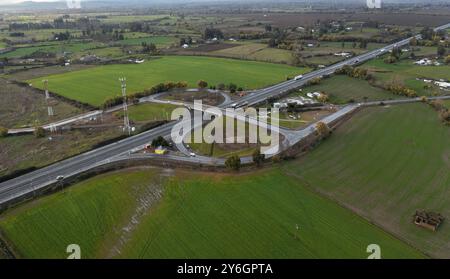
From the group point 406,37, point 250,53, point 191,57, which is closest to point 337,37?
point 406,37

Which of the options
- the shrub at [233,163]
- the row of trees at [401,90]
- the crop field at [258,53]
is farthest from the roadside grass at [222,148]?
the crop field at [258,53]

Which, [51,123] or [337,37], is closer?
[51,123]

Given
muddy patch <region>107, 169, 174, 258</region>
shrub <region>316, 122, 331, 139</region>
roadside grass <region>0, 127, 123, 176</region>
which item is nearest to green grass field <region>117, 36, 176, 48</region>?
roadside grass <region>0, 127, 123, 176</region>

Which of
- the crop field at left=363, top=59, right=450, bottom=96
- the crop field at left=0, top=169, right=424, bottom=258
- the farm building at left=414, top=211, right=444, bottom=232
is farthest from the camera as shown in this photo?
the crop field at left=363, top=59, right=450, bottom=96

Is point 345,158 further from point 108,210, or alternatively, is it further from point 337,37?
point 337,37

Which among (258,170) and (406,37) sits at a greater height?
(406,37)

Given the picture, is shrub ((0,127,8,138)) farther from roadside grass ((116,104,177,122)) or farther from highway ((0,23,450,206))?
roadside grass ((116,104,177,122))
